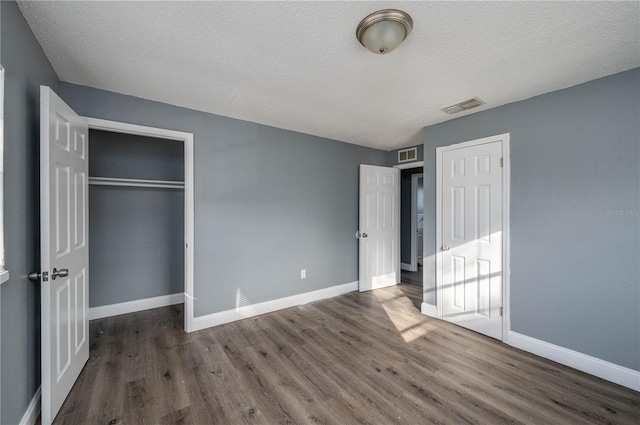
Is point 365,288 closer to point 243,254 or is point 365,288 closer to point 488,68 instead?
point 243,254

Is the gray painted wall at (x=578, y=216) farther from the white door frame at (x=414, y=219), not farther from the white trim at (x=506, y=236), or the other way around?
the white door frame at (x=414, y=219)

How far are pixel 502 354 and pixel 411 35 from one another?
9.22 feet

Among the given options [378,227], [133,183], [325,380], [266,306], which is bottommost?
[325,380]

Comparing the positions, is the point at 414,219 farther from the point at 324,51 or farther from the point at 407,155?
the point at 324,51

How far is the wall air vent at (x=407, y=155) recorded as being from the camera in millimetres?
4309

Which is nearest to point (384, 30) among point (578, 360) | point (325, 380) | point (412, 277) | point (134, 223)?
point (325, 380)

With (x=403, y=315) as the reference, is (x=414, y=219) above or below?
above

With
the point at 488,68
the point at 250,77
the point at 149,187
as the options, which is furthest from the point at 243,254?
the point at 488,68

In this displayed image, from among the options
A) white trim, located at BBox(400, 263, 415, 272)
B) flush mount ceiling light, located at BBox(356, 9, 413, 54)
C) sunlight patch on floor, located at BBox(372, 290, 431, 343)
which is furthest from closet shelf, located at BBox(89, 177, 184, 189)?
white trim, located at BBox(400, 263, 415, 272)

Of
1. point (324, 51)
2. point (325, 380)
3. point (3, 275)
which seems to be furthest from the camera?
point (325, 380)

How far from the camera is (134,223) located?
3426 millimetres

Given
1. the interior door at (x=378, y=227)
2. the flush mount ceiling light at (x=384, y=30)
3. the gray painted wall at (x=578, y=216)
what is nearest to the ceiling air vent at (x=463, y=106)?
the gray painted wall at (x=578, y=216)

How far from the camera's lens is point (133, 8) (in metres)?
1.44

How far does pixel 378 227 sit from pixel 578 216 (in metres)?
2.51
